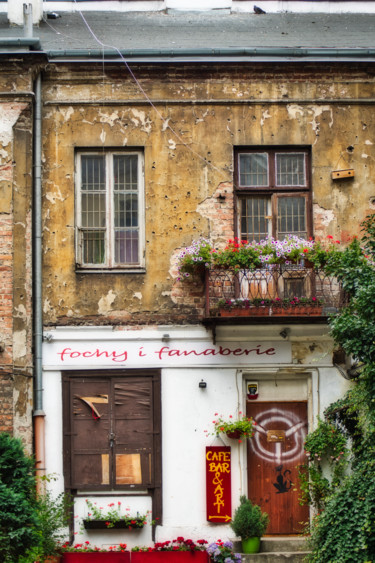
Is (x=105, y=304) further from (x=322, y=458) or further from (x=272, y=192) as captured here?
(x=322, y=458)

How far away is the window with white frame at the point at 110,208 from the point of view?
Answer: 14.1m

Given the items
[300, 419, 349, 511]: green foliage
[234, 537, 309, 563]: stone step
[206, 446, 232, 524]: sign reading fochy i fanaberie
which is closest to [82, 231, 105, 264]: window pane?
[206, 446, 232, 524]: sign reading fochy i fanaberie

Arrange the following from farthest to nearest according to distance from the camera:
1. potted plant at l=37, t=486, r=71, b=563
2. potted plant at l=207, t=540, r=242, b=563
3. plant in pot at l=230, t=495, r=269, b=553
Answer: plant in pot at l=230, t=495, r=269, b=553 < potted plant at l=207, t=540, r=242, b=563 < potted plant at l=37, t=486, r=71, b=563

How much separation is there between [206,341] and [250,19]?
6491mm

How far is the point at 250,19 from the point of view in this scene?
16609 millimetres

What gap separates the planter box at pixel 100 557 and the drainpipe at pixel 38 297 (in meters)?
1.13

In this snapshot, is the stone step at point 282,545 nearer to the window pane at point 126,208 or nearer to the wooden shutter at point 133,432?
the wooden shutter at point 133,432

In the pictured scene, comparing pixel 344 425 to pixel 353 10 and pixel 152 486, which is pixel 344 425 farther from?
pixel 353 10

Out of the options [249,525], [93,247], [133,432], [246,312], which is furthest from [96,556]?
[93,247]

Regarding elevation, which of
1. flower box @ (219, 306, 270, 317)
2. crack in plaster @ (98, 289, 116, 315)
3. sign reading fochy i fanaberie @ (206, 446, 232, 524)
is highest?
crack in plaster @ (98, 289, 116, 315)

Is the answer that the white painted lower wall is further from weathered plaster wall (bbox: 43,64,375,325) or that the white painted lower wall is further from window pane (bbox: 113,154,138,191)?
window pane (bbox: 113,154,138,191)

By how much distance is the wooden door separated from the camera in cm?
1375

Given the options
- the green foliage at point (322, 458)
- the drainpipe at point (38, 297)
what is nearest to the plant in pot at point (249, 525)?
the green foliage at point (322, 458)

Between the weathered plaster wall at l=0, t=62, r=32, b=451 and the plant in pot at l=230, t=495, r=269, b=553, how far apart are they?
3.25m
